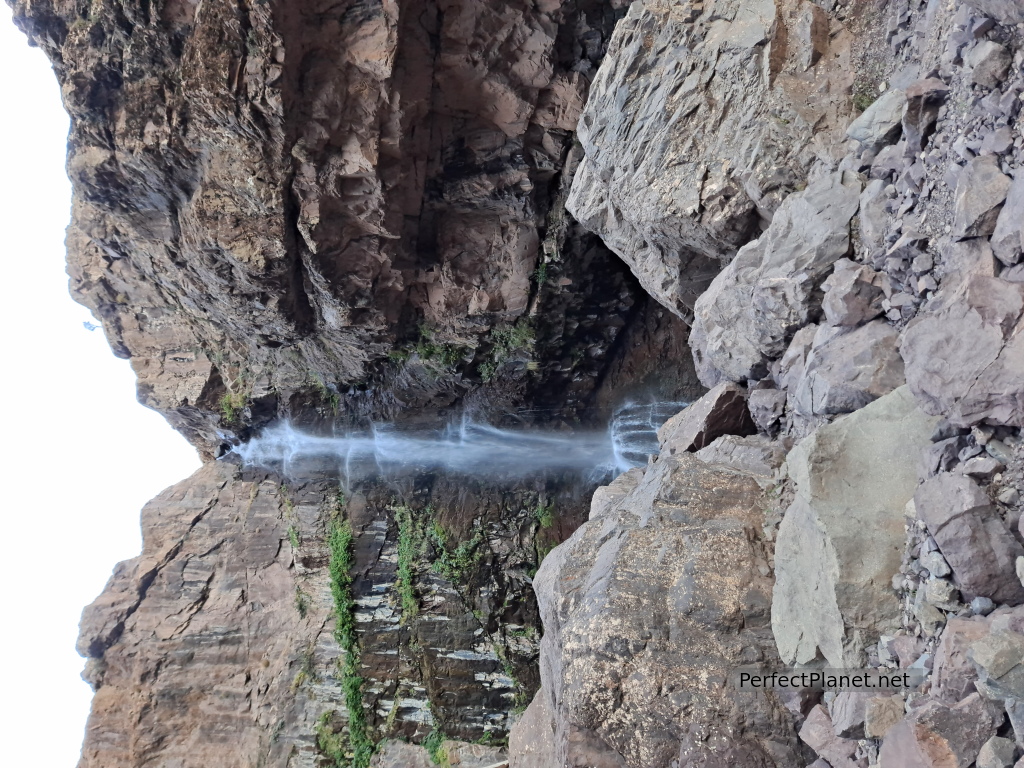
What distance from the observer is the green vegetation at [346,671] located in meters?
12.1

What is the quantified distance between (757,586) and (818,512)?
0.90m

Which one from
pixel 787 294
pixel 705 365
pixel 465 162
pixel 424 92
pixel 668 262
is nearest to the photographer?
pixel 787 294

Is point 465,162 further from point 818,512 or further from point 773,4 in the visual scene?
point 818,512

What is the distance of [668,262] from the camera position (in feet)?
26.8

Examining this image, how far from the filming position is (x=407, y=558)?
1393 centimetres

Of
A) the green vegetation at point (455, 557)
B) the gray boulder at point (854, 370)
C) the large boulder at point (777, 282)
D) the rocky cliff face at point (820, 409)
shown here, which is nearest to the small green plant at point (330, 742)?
the green vegetation at point (455, 557)

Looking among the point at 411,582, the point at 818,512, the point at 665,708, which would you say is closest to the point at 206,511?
the point at 411,582

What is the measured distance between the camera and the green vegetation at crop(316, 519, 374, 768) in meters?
12.1

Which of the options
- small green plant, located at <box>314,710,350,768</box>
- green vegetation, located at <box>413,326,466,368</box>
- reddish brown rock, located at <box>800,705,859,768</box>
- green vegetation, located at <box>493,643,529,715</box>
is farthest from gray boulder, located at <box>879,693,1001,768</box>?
small green plant, located at <box>314,710,350,768</box>

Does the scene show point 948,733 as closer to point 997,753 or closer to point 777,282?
point 997,753

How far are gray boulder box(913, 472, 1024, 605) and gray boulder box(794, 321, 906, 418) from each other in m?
1.32

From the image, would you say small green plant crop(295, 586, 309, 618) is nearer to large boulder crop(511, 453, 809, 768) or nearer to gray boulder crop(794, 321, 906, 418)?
large boulder crop(511, 453, 809, 768)

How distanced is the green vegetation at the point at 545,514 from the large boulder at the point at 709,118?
719 cm

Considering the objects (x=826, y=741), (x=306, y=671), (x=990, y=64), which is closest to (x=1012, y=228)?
(x=990, y=64)
